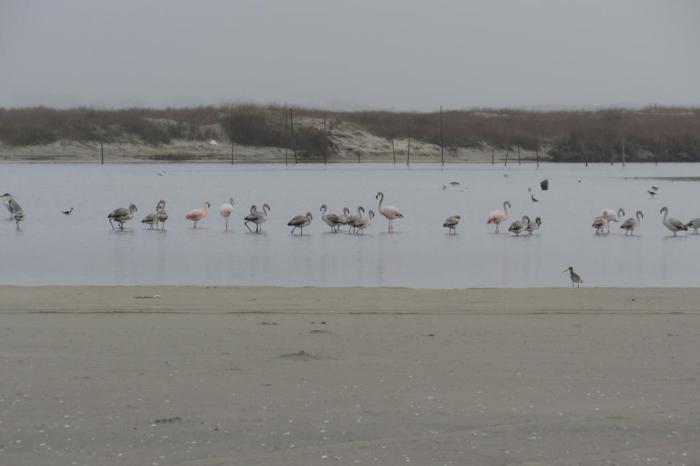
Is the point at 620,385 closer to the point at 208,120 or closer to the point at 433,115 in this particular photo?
the point at 208,120

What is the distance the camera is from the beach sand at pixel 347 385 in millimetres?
4531

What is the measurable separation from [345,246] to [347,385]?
1222 cm

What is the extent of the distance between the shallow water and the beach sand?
→ 4145 millimetres

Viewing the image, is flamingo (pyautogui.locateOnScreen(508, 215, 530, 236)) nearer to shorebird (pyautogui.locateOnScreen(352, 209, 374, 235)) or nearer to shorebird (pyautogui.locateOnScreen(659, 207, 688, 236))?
shorebird (pyautogui.locateOnScreen(659, 207, 688, 236))

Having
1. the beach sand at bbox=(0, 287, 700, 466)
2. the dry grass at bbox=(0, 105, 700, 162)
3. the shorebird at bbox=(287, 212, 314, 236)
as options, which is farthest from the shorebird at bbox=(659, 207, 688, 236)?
the dry grass at bbox=(0, 105, 700, 162)

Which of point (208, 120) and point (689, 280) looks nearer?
point (689, 280)

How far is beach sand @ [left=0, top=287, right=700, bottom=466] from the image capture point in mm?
4531

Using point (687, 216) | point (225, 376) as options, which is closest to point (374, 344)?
point (225, 376)

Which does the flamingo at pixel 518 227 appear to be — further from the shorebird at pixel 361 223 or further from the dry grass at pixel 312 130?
the dry grass at pixel 312 130

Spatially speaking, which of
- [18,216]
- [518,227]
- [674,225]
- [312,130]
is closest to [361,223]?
[518,227]

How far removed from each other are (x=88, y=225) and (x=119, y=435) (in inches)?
677

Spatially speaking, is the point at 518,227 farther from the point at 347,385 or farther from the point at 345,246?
the point at 347,385

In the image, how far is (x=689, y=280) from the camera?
1277 cm

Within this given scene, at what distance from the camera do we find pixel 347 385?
18.6ft
